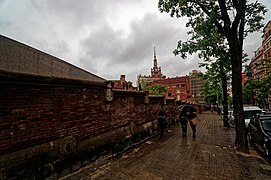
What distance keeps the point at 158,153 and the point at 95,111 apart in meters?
3.03

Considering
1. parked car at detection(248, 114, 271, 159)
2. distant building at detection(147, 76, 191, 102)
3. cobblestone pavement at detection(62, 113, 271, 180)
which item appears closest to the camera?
cobblestone pavement at detection(62, 113, 271, 180)

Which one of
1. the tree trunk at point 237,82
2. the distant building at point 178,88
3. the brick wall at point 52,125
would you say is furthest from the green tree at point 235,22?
the distant building at point 178,88

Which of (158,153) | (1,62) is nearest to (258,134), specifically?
(158,153)

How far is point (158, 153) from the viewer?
6953 mm

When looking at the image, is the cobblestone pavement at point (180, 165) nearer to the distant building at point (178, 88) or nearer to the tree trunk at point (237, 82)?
the tree trunk at point (237, 82)

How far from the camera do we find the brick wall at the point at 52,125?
3355mm

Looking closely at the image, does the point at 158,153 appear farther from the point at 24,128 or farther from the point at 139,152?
the point at 24,128

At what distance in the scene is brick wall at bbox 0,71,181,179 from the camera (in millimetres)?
3355

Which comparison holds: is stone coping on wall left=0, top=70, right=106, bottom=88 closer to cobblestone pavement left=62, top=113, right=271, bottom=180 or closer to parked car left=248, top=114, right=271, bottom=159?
cobblestone pavement left=62, top=113, right=271, bottom=180

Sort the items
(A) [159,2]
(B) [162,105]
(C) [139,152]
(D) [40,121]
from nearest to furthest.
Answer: (D) [40,121], (C) [139,152], (A) [159,2], (B) [162,105]

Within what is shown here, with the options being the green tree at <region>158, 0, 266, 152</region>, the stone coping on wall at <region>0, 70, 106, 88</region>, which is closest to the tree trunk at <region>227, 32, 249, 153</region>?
the green tree at <region>158, 0, 266, 152</region>

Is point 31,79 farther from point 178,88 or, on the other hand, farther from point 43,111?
point 178,88

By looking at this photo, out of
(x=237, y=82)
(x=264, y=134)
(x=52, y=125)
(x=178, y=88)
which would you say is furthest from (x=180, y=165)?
(x=178, y=88)

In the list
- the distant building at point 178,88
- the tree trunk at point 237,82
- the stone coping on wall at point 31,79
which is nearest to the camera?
the stone coping on wall at point 31,79
